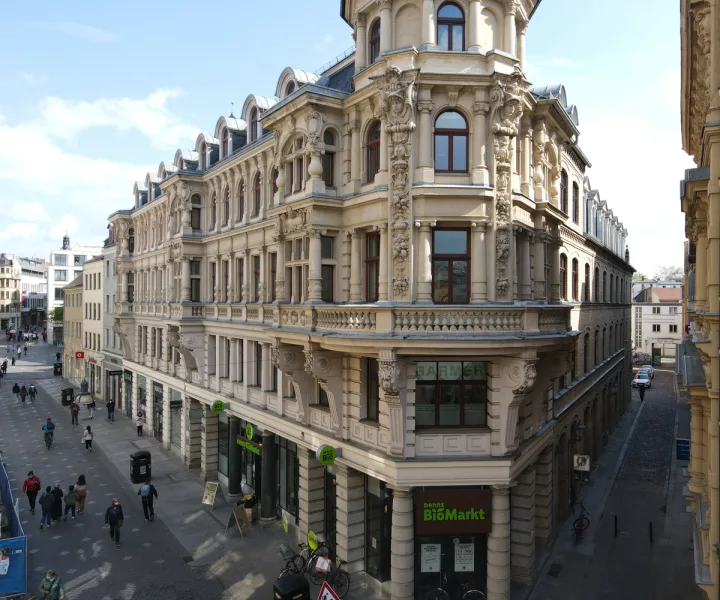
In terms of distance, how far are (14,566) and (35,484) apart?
10099 mm

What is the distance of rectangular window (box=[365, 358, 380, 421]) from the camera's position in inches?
693

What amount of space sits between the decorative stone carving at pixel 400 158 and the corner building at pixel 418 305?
0.17 feet

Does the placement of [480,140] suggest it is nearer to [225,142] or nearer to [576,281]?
[576,281]

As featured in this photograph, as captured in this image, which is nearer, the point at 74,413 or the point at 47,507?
the point at 47,507

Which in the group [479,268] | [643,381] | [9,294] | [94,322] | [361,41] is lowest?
[643,381]

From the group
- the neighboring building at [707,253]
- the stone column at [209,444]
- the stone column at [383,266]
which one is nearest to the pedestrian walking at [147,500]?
the stone column at [209,444]

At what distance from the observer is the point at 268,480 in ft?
76.3

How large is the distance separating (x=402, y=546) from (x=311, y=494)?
Result: 543 centimetres

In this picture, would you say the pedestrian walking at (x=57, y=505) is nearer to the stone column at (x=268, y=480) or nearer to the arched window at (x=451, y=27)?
the stone column at (x=268, y=480)

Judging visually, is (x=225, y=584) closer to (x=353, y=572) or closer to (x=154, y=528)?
(x=353, y=572)

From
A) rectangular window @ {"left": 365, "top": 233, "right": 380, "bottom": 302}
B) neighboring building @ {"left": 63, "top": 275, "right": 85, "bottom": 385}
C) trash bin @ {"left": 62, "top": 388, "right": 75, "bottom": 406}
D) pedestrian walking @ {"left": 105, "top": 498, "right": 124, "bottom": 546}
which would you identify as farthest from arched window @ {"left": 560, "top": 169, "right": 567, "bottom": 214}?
neighboring building @ {"left": 63, "top": 275, "right": 85, "bottom": 385}

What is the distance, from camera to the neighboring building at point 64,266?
320 feet

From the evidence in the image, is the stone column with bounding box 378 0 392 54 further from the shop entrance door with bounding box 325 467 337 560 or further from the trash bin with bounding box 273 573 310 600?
the trash bin with bounding box 273 573 310 600

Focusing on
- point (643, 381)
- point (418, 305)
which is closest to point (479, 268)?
point (418, 305)
